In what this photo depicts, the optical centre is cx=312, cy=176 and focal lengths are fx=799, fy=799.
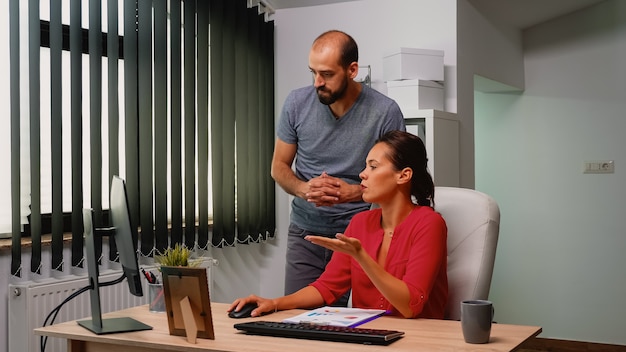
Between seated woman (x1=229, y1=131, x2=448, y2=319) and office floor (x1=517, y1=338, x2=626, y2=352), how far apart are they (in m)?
3.48

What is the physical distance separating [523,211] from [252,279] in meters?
2.23

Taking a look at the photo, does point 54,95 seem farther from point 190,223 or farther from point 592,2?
point 592,2

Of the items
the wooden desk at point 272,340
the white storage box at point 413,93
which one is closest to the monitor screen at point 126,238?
the wooden desk at point 272,340

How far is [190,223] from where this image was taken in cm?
402

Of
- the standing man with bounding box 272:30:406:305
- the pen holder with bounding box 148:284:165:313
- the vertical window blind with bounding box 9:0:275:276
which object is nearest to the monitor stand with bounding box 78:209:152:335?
the pen holder with bounding box 148:284:165:313

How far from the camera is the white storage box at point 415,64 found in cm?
415

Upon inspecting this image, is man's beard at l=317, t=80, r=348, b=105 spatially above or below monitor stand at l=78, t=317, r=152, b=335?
above

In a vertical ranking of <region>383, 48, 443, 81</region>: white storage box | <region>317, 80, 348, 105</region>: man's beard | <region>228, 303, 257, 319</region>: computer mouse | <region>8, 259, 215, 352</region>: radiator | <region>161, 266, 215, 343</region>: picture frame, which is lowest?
<region>8, 259, 215, 352</region>: radiator

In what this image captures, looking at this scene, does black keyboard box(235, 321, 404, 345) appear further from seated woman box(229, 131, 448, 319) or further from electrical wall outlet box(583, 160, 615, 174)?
electrical wall outlet box(583, 160, 615, 174)

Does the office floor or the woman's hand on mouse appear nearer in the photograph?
the woman's hand on mouse

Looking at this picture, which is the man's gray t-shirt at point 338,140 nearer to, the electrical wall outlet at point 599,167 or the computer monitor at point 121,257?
the computer monitor at point 121,257

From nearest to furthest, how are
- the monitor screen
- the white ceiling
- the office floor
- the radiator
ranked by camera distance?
the monitor screen
the radiator
the white ceiling
the office floor

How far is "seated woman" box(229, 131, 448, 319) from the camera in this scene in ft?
6.64

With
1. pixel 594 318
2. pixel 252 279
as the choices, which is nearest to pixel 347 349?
pixel 252 279
